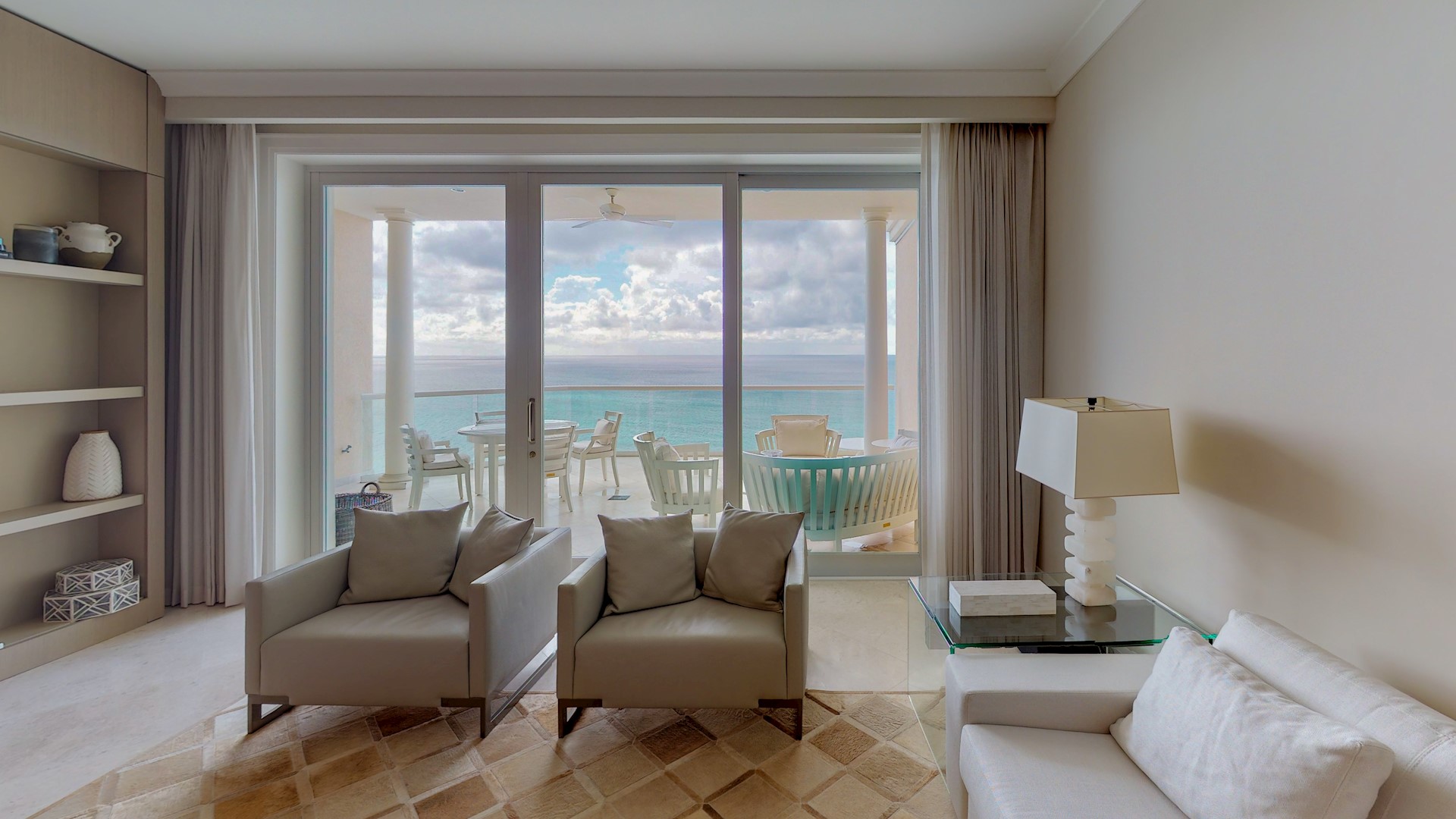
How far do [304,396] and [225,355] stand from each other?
1.53 feet

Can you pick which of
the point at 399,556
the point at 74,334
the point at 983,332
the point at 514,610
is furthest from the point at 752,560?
the point at 74,334

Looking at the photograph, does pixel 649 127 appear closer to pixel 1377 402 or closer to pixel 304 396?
pixel 304 396

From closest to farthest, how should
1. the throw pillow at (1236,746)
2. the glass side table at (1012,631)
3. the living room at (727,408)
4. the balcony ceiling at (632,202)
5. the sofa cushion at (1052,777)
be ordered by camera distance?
the throw pillow at (1236,746) → the sofa cushion at (1052,777) → the living room at (727,408) → the glass side table at (1012,631) → the balcony ceiling at (632,202)

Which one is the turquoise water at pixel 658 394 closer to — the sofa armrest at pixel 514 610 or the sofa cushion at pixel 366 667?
the sofa armrest at pixel 514 610

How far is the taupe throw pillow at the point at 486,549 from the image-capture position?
94.5 inches

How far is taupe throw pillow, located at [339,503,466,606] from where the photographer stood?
2.40 metres

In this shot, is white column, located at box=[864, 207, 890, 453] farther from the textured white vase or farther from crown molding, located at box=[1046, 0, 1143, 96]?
the textured white vase

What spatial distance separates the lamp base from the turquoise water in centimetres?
172

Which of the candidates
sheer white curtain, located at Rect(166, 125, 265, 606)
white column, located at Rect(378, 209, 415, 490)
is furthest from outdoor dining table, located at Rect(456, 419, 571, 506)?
sheer white curtain, located at Rect(166, 125, 265, 606)

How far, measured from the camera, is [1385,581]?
1464 mm

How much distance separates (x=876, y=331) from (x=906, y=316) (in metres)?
0.19

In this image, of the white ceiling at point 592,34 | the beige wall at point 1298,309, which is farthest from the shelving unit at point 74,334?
the beige wall at point 1298,309

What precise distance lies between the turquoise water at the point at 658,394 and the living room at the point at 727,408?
0.9 inches

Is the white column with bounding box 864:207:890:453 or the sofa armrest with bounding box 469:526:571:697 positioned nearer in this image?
the sofa armrest with bounding box 469:526:571:697
